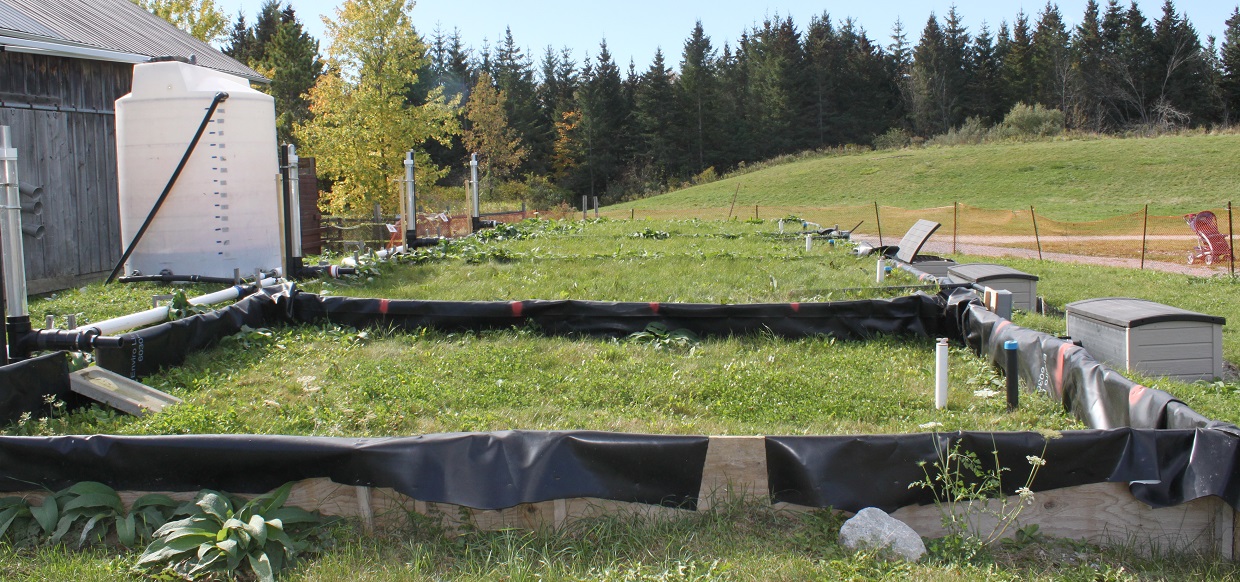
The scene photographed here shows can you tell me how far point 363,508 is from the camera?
161 inches

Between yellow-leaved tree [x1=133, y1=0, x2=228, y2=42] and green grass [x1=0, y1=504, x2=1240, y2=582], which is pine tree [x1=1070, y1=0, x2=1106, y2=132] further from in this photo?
green grass [x1=0, y1=504, x2=1240, y2=582]

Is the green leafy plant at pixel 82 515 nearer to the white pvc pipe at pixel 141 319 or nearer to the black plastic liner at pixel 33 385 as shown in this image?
the black plastic liner at pixel 33 385

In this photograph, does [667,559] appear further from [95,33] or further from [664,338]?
[95,33]

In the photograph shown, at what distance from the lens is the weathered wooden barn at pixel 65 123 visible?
479 inches

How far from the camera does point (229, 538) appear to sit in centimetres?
373

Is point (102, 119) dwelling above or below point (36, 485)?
above

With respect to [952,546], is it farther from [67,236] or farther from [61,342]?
[67,236]

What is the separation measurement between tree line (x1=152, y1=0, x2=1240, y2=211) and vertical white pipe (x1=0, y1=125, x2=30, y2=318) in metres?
49.2

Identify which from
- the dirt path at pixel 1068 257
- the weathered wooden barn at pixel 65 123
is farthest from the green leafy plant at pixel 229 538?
the dirt path at pixel 1068 257

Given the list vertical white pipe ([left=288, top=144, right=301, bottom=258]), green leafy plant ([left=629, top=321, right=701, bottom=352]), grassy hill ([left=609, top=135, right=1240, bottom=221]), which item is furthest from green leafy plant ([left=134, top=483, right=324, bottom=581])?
grassy hill ([left=609, top=135, right=1240, bottom=221])

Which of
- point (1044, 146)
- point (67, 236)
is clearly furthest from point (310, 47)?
point (67, 236)

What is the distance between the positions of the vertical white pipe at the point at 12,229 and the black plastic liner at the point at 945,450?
5.20 metres

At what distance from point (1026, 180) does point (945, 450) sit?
4813 cm

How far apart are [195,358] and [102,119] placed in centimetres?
866
